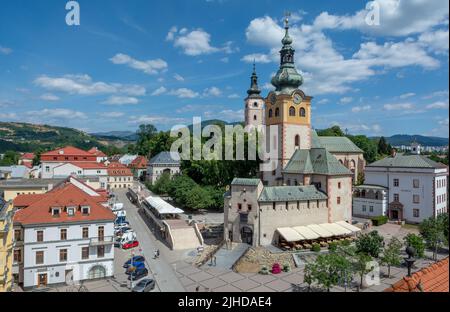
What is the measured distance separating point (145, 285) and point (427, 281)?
67.5 feet

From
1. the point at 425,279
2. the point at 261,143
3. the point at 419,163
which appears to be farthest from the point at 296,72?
the point at 425,279

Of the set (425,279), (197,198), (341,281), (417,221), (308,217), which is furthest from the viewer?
(197,198)

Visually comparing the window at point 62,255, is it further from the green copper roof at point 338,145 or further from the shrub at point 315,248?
the green copper roof at point 338,145

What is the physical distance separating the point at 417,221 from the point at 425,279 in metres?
39.4

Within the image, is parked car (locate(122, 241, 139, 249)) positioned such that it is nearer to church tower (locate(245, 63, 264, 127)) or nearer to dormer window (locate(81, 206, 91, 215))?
dormer window (locate(81, 206, 91, 215))

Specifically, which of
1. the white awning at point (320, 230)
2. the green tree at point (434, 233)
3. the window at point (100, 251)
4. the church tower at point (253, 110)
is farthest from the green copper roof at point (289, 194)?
the church tower at point (253, 110)

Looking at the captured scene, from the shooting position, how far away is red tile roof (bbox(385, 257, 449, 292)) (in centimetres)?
1046

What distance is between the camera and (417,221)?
4475 centimetres

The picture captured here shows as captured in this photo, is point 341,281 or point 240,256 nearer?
point 341,281

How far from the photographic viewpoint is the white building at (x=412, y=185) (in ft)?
142

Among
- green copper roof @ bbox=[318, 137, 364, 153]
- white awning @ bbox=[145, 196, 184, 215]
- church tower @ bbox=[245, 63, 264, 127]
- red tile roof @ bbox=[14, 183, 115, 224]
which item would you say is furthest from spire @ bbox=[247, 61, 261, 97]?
red tile roof @ bbox=[14, 183, 115, 224]

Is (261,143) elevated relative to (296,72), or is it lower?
lower

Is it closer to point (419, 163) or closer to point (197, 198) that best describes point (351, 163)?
point (419, 163)

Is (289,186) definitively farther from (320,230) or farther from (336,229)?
(336,229)
